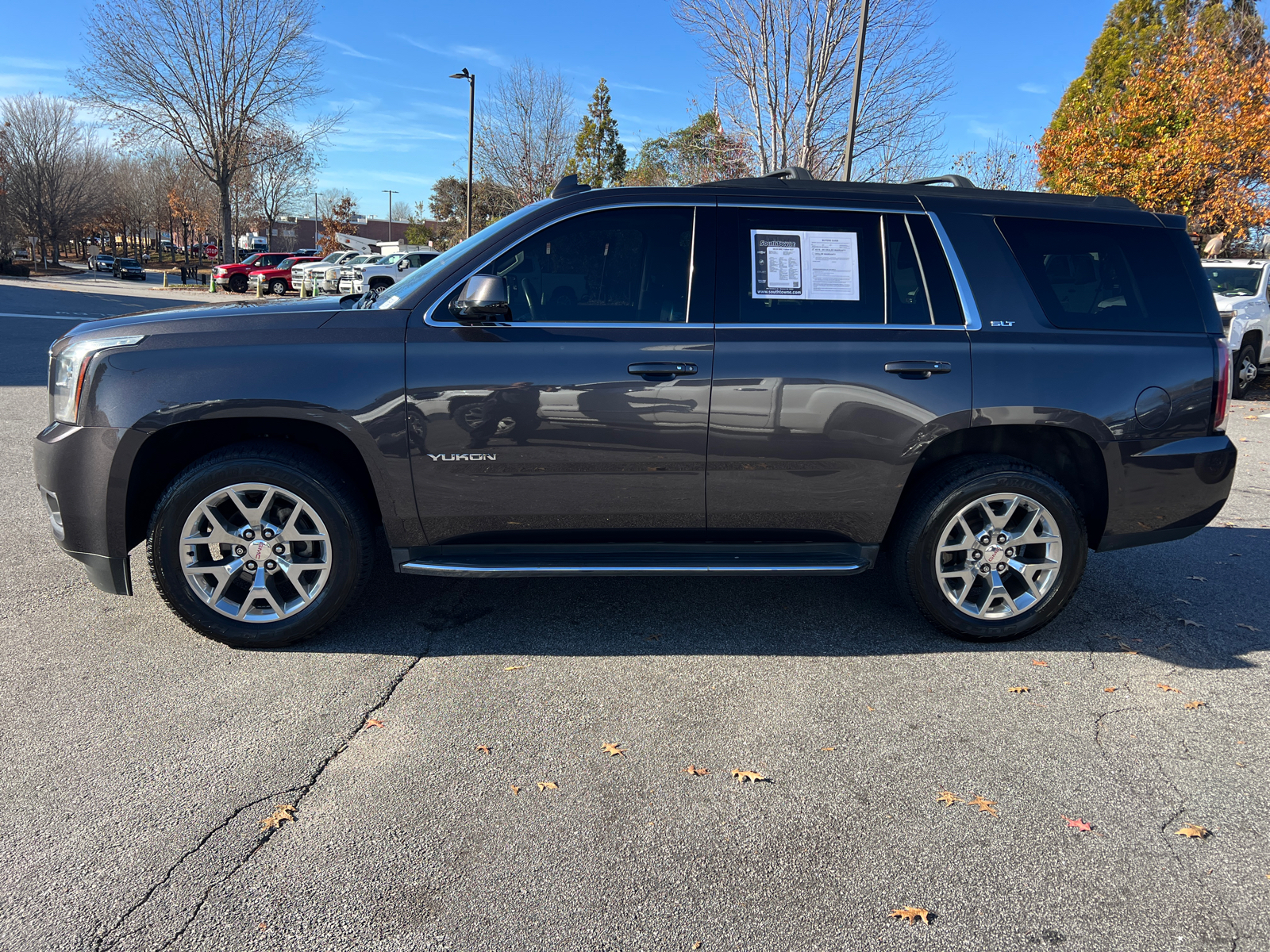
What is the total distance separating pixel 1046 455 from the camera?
4.21m

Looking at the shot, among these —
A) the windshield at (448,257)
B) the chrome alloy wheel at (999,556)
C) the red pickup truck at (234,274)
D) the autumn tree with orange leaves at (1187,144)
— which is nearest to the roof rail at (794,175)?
the windshield at (448,257)

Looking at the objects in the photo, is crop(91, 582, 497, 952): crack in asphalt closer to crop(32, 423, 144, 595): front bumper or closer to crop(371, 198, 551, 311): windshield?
crop(32, 423, 144, 595): front bumper

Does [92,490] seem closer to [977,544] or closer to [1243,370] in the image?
[977,544]

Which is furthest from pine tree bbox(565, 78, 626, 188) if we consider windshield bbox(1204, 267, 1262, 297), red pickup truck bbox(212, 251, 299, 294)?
windshield bbox(1204, 267, 1262, 297)

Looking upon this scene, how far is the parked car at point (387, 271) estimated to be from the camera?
85.3 feet

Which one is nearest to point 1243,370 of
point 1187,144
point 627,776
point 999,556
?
point 1187,144

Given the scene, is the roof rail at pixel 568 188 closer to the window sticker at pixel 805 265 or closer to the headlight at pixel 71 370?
the window sticker at pixel 805 265

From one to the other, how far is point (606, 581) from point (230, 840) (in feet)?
8.29

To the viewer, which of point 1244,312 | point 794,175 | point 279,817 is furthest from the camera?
point 1244,312

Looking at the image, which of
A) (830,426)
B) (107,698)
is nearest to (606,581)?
(830,426)

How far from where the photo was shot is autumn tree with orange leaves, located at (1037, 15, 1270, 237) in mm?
18797

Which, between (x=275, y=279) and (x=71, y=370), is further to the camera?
(x=275, y=279)

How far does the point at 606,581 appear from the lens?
4832 millimetres

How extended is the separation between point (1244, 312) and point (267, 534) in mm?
13967
